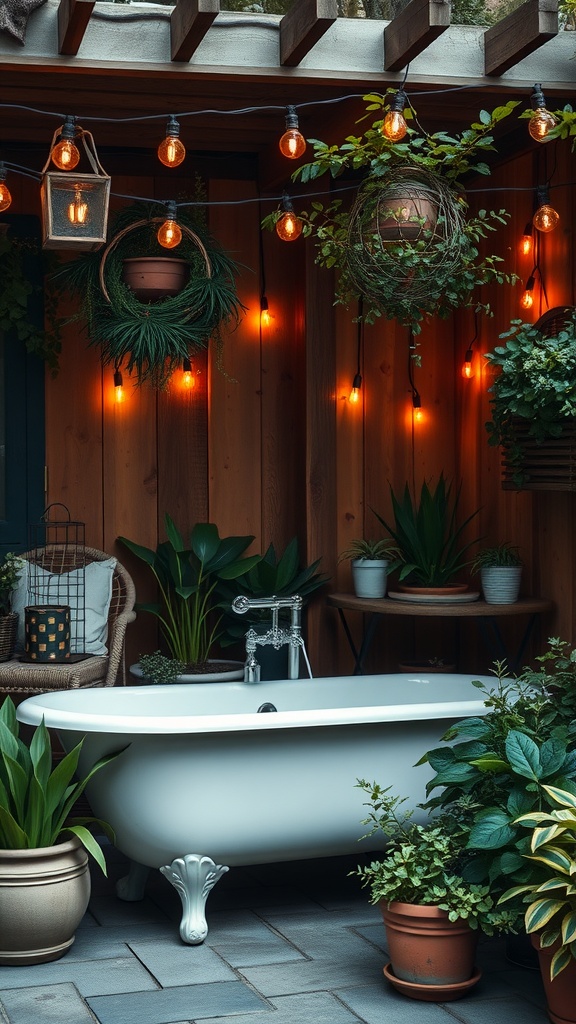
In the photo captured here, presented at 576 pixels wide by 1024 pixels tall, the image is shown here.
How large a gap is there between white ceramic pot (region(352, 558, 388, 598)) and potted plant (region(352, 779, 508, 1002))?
1.91 meters

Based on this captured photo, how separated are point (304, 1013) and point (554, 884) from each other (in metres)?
0.71

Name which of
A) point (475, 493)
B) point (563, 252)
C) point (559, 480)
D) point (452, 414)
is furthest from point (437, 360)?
point (559, 480)

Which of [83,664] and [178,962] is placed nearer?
[178,962]

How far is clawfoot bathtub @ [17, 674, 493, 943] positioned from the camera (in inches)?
137

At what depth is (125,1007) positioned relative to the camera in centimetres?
299

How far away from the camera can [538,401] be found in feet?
13.1

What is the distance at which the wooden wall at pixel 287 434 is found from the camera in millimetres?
5227

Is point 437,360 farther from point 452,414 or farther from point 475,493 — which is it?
point 475,493

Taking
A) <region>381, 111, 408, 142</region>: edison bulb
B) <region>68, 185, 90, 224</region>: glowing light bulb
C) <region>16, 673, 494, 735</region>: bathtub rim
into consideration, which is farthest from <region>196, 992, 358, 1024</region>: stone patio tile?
<region>381, 111, 408, 142</region>: edison bulb

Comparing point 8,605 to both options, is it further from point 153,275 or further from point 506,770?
point 506,770

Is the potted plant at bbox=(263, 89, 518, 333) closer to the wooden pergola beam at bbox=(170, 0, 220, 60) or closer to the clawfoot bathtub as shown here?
the wooden pergola beam at bbox=(170, 0, 220, 60)

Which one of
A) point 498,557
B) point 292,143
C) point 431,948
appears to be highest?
point 292,143

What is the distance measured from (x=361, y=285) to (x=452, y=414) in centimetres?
176

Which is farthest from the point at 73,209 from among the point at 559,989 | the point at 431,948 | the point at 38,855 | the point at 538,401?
the point at 559,989
